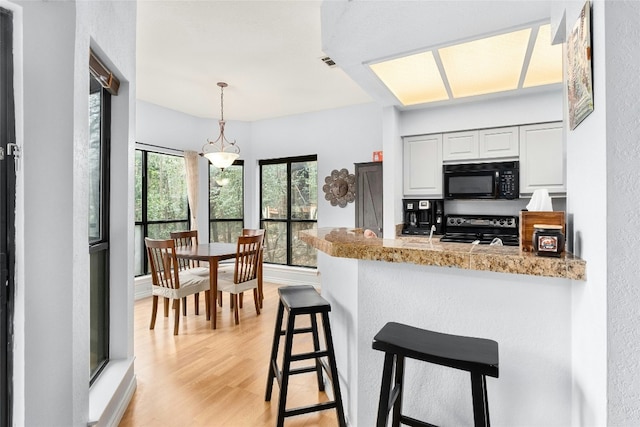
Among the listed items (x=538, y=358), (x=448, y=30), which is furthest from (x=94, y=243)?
(x=448, y=30)

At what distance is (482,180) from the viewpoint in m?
3.70

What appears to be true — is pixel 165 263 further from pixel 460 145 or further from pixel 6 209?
pixel 460 145

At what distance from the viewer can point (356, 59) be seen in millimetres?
2615

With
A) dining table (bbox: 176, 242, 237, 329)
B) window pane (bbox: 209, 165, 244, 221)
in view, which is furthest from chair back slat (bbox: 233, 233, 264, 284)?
window pane (bbox: 209, 165, 244, 221)

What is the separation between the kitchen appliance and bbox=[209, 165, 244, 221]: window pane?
336 centimetres

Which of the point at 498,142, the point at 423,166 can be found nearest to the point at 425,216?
the point at 423,166

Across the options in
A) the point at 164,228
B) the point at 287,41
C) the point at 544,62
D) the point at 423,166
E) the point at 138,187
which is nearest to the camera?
the point at 544,62

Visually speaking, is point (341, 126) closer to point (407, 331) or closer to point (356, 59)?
point (356, 59)

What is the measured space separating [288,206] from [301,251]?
2.46ft

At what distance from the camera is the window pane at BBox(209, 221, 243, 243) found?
18.6ft

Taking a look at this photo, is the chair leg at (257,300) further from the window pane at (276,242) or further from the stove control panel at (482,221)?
the stove control panel at (482,221)

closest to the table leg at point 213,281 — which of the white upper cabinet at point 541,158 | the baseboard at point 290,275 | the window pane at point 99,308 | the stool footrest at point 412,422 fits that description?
the window pane at point 99,308

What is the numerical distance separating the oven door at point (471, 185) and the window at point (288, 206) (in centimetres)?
212

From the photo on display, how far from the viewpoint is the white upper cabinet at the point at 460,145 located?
12.3 feet
